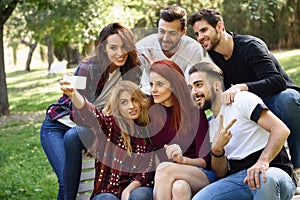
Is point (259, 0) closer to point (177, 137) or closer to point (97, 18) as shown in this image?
point (177, 137)

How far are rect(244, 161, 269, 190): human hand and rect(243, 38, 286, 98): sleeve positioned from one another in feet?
1.83

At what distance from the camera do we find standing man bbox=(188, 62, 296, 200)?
2.64m

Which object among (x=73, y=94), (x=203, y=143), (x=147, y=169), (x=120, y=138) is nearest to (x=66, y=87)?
(x=73, y=94)

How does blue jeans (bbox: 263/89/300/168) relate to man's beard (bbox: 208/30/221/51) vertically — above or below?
below

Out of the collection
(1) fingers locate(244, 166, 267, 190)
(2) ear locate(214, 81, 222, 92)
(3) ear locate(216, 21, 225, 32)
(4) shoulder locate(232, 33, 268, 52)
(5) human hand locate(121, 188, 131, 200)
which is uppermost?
(3) ear locate(216, 21, 225, 32)

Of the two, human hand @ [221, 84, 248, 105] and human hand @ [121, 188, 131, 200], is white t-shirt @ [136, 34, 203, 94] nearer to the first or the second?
human hand @ [221, 84, 248, 105]

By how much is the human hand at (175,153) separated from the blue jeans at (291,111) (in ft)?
2.65

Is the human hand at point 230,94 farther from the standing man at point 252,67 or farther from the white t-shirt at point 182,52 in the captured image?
the white t-shirt at point 182,52

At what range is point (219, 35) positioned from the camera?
3.31 metres

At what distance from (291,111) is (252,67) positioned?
373 mm

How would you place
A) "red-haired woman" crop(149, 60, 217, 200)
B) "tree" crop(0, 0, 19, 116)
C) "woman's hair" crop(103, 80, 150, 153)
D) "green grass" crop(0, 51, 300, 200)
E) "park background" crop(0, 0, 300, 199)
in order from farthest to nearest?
"tree" crop(0, 0, 19, 116), "park background" crop(0, 0, 300, 199), "green grass" crop(0, 51, 300, 200), "woman's hair" crop(103, 80, 150, 153), "red-haired woman" crop(149, 60, 217, 200)

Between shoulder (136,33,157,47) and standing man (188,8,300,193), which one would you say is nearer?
standing man (188,8,300,193)

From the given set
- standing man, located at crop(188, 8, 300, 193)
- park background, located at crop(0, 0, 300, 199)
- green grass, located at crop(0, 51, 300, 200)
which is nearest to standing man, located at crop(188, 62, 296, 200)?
standing man, located at crop(188, 8, 300, 193)

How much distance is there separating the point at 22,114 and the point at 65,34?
5530 mm
